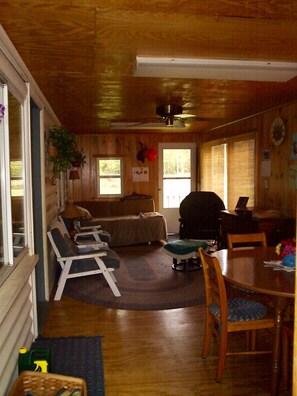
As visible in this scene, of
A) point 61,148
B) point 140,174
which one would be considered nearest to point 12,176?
point 61,148

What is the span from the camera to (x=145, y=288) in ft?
14.1

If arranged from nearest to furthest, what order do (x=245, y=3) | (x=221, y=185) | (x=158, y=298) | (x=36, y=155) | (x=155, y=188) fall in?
(x=245, y=3)
(x=36, y=155)
(x=158, y=298)
(x=221, y=185)
(x=155, y=188)

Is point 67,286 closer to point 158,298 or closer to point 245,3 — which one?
point 158,298

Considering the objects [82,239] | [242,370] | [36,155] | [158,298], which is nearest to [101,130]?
[82,239]

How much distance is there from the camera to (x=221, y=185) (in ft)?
22.4

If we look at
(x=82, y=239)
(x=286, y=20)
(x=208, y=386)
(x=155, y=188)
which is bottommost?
(x=208, y=386)

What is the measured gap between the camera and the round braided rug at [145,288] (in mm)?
3848

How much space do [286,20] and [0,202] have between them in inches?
79.8

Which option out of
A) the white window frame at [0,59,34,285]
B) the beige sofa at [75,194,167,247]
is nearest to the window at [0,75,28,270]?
the white window frame at [0,59,34,285]

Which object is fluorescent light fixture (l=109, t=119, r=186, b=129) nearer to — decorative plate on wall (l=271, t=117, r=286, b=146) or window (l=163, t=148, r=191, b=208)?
decorative plate on wall (l=271, t=117, r=286, b=146)

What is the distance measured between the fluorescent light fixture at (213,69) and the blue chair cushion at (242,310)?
1.79m

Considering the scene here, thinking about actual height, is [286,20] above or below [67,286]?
above

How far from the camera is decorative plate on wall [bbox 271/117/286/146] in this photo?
467 centimetres

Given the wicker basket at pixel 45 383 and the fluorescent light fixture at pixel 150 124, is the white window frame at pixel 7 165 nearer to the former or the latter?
the wicker basket at pixel 45 383
